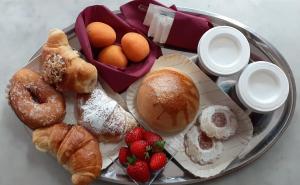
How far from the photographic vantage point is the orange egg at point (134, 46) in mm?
1045

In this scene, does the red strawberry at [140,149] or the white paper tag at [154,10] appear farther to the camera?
the white paper tag at [154,10]

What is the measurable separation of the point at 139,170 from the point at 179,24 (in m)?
0.35

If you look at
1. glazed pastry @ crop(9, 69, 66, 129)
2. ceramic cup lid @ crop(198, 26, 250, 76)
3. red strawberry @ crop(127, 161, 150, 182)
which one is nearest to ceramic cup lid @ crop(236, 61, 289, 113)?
ceramic cup lid @ crop(198, 26, 250, 76)

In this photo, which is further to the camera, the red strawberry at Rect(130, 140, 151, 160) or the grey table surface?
the grey table surface

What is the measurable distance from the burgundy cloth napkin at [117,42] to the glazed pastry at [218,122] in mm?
180

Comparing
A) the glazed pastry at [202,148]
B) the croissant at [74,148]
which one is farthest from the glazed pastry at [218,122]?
the croissant at [74,148]

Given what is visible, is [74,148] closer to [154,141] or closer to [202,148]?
[154,141]

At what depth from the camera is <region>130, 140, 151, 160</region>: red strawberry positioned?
98cm

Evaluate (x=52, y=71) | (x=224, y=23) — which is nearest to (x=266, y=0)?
(x=224, y=23)

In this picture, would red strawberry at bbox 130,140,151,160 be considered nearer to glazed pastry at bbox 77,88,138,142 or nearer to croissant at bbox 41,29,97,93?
glazed pastry at bbox 77,88,138,142

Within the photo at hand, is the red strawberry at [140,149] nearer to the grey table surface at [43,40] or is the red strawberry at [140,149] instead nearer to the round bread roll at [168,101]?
the round bread roll at [168,101]

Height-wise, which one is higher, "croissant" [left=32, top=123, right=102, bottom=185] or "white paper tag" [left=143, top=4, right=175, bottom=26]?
"white paper tag" [left=143, top=4, right=175, bottom=26]

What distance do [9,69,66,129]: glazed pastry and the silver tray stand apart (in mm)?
85

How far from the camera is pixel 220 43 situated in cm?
104
